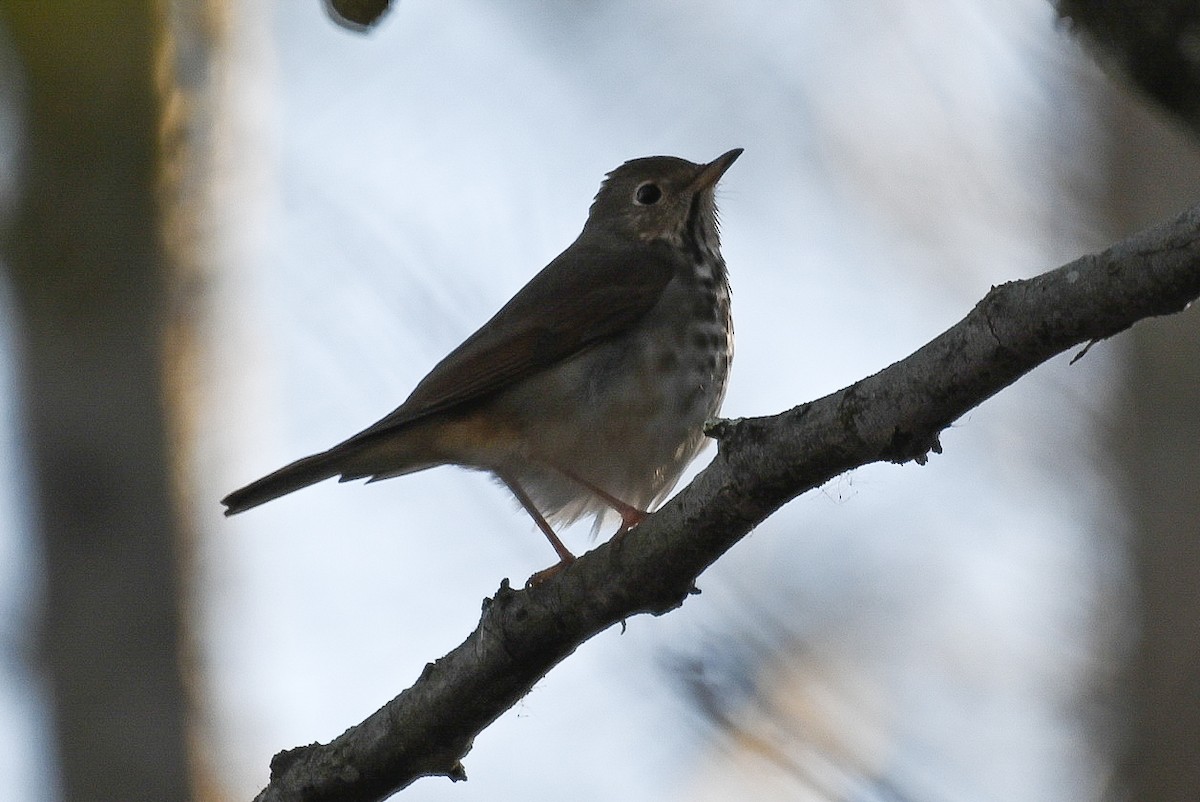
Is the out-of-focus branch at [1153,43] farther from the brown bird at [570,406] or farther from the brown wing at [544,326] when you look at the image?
the brown wing at [544,326]

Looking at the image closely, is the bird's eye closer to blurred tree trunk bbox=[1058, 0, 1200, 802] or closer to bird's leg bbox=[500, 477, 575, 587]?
bird's leg bbox=[500, 477, 575, 587]

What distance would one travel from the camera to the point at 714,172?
660cm

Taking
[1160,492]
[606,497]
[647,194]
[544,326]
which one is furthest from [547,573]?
[1160,492]

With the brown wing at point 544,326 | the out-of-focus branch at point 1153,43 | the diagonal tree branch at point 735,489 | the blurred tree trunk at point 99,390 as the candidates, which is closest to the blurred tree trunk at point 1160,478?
the brown wing at point 544,326

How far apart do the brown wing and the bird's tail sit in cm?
16

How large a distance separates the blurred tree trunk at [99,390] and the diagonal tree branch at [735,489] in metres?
2.14

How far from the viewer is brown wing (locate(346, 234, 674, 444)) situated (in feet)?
17.5

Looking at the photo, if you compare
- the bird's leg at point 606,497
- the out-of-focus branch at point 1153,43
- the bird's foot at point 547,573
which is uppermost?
the bird's leg at point 606,497

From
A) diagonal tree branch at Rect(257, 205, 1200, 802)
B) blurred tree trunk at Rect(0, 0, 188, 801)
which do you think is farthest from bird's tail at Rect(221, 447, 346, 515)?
diagonal tree branch at Rect(257, 205, 1200, 802)

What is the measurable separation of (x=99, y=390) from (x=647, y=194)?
2594 mm

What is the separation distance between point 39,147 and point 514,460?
106 inches

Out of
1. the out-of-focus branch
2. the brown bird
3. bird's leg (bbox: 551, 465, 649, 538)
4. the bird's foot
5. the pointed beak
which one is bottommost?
the out-of-focus branch

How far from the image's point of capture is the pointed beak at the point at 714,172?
21.6ft

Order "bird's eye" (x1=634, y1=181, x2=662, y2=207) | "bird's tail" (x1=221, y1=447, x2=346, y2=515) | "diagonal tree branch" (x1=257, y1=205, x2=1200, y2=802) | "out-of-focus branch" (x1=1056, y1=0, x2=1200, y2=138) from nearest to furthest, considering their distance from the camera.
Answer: "diagonal tree branch" (x1=257, y1=205, x2=1200, y2=802), "out-of-focus branch" (x1=1056, y1=0, x2=1200, y2=138), "bird's tail" (x1=221, y1=447, x2=346, y2=515), "bird's eye" (x1=634, y1=181, x2=662, y2=207)
